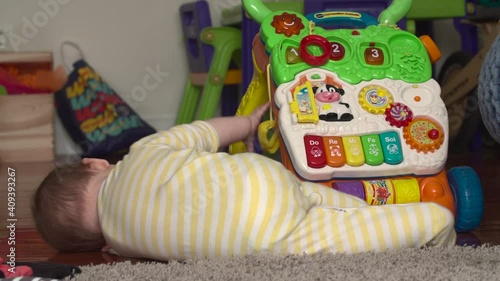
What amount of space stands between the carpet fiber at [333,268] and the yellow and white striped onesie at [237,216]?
0.03m

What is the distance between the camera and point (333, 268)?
0.84 metres

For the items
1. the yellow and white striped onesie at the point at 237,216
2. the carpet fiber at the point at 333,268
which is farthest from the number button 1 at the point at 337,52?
the carpet fiber at the point at 333,268

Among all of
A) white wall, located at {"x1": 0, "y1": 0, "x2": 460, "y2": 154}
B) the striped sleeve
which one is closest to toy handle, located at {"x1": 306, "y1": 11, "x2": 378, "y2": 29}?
the striped sleeve

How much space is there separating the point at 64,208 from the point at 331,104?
1.65 ft

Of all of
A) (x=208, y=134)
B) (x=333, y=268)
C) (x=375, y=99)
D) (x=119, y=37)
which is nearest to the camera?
(x=333, y=268)

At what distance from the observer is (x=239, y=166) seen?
3.19ft

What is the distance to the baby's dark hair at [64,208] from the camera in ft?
3.44

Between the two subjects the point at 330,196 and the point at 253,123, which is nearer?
the point at 330,196

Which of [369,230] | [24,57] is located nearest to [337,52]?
[369,230]

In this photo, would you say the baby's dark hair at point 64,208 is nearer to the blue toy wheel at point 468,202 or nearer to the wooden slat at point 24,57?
the blue toy wheel at point 468,202

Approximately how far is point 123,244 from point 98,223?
0.07 m

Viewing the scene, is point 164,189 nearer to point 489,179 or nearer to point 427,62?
point 427,62

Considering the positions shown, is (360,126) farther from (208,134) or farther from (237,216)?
(237,216)

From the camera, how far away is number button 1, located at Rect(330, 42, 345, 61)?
1327 millimetres
